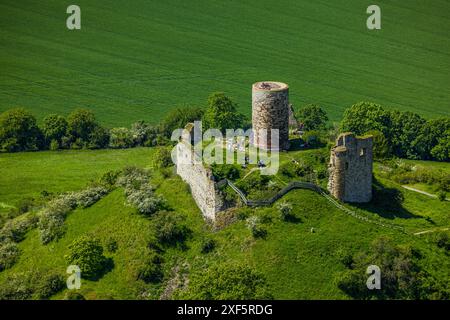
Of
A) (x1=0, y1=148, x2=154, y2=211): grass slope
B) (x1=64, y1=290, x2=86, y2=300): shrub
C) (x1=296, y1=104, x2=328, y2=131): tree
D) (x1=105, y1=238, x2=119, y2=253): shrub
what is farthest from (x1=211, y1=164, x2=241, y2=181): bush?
(x1=296, y1=104, x2=328, y2=131): tree

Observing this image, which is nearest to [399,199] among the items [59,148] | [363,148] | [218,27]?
[363,148]

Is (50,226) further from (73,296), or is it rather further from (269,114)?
(269,114)

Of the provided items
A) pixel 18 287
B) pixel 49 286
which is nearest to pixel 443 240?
pixel 49 286

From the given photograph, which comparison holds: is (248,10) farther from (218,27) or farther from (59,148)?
(59,148)

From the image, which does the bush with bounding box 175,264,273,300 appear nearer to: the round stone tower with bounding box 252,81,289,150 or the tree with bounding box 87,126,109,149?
the round stone tower with bounding box 252,81,289,150

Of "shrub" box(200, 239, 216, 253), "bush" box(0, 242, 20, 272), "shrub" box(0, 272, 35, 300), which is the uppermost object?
"shrub" box(200, 239, 216, 253)

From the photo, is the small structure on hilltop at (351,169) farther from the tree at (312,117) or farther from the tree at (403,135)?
the tree at (403,135)

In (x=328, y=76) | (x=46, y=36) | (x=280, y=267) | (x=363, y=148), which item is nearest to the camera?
(x=280, y=267)
